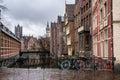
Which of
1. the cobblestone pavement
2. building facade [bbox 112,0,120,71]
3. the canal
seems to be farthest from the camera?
building facade [bbox 112,0,120,71]

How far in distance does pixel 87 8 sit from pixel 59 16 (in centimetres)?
5767

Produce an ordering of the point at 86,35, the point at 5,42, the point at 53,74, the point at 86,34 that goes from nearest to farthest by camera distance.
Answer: the point at 53,74
the point at 86,34
the point at 86,35
the point at 5,42

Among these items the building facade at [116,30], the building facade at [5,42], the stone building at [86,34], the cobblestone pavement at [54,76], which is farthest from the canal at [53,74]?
the building facade at [5,42]

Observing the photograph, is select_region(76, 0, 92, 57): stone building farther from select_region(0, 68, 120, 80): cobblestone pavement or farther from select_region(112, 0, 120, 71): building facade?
select_region(0, 68, 120, 80): cobblestone pavement

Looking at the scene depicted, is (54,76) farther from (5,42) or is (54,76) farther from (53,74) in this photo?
(5,42)

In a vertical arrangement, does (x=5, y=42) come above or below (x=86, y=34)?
below

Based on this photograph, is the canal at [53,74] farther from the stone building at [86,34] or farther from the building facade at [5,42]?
the building facade at [5,42]

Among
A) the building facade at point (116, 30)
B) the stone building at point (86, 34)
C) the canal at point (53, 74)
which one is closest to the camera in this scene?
the canal at point (53, 74)

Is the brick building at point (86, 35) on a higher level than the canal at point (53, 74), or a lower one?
higher

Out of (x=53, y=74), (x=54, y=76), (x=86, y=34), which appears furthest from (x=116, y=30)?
(x=86, y=34)

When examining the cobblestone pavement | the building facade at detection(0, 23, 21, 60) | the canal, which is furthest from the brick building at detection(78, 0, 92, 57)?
the cobblestone pavement

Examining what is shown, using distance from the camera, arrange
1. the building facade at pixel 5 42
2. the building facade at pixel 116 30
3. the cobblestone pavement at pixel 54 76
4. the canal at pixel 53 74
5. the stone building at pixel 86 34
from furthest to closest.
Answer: the building facade at pixel 5 42 → the stone building at pixel 86 34 → the building facade at pixel 116 30 → the canal at pixel 53 74 → the cobblestone pavement at pixel 54 76

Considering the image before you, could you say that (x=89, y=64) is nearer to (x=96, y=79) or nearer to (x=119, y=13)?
(x=119, y=13)

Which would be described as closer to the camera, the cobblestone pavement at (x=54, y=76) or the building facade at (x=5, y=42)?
the cobblestone pavement at (x=54, y=76)
